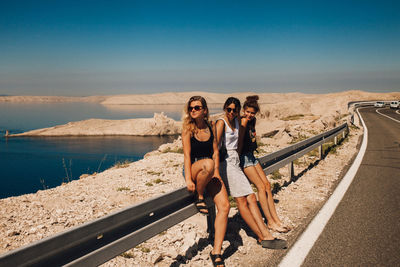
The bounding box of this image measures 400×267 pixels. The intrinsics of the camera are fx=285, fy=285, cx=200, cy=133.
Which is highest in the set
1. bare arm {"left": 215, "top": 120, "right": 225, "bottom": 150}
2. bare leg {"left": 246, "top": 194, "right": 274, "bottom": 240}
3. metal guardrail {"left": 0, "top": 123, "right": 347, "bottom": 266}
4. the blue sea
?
bare arm {"left": 215, "top": 120, "right": 225, "bottom": 150}

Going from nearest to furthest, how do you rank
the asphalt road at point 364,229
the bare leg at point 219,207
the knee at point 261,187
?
the asphalt road at point 364,229 < the bare leg at point 219,207 < the knee at point 261,187

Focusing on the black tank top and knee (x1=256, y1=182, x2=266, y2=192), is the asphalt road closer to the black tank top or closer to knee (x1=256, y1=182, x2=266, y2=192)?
knee (x1=256, y1=182, x2=266, y2=192)

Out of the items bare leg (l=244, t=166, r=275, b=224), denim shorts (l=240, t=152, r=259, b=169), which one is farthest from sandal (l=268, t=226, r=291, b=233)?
denim shorts (l=240, t=152, r=259, b=169)

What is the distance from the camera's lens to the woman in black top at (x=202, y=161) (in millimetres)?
3584

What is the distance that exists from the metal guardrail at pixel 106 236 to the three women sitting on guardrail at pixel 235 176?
0.68m

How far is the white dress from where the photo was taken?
411 cm

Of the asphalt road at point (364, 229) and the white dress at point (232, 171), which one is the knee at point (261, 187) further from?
the asphalt road at point (364, 229)

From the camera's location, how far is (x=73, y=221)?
16.9ft

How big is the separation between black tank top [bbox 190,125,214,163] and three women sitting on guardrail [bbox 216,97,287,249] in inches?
10.8

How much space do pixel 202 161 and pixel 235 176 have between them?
809mm

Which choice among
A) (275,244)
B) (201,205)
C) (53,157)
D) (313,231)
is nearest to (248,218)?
(275,244)

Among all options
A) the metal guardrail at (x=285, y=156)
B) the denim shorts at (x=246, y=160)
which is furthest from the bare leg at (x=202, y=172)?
the metal guardrail at (x=285, y=156)

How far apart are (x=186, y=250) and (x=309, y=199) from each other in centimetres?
323

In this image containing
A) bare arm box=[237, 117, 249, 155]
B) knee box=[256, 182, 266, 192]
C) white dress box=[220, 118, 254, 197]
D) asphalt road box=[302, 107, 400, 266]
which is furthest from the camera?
knee box=[256, 182, 266, 192]
